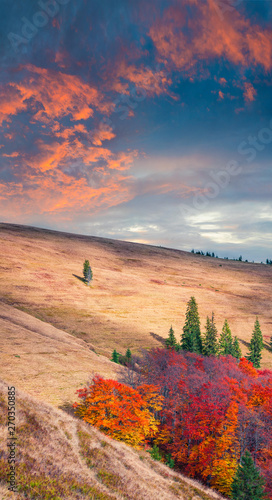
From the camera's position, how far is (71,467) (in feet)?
44.3

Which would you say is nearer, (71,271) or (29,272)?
(29,272)

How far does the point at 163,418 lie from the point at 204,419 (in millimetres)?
10036

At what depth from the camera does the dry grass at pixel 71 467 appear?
11086mm

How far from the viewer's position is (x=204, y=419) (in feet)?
124

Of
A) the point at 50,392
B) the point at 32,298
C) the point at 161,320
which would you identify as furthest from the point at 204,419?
the point at 32,298

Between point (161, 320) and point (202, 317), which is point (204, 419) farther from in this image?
point (202, 317)

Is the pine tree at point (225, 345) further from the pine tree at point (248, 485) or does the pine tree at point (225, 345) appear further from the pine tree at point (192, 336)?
the pine tree at point (248, 485)

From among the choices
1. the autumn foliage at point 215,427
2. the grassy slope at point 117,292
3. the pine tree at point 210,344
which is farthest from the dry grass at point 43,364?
the pine tree at point 210,344

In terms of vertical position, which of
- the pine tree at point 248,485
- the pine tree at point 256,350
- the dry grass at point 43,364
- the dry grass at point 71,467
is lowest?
the pine tree at point 256,350

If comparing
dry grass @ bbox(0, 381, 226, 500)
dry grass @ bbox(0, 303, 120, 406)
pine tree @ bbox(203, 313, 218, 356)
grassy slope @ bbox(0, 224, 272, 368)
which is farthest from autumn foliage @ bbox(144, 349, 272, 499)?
pine tree @ bbox(203, 313, 218, 356)

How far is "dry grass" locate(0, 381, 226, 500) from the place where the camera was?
36.4 feet

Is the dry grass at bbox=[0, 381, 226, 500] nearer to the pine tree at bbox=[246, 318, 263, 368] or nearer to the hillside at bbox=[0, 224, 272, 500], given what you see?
the hillside at bbox=[0, 224, 272, 500]

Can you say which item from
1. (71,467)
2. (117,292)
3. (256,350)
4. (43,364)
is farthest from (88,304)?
(71,467)

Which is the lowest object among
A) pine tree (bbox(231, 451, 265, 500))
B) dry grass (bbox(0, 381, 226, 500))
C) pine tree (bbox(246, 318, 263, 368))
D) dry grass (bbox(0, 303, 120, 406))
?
pine tree (bbox(246, 318, 263, 368))
